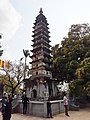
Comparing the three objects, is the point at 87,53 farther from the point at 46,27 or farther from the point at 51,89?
the point at 46,27

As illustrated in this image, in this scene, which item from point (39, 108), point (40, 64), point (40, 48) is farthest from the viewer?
point (40, 48)

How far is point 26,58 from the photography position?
43750 mm

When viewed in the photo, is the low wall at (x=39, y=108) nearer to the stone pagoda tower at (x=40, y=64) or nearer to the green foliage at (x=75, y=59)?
the green foliage at (x=75, y=59)

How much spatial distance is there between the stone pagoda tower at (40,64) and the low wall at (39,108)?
17750 millimetres

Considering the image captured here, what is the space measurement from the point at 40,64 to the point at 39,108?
935 inches

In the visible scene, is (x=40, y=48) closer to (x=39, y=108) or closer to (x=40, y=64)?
(x=40, y=64)

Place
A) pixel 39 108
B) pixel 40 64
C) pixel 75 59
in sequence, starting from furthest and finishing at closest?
1. pixel 40 64
2. pixel 75 59
3. pixel 39 108

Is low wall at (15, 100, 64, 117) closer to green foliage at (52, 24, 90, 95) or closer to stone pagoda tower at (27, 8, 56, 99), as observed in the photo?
green foliage at (52, 24, 90, 95)

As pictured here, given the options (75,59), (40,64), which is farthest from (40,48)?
(75,59)

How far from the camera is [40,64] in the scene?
124 feet

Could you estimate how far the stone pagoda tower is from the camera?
35.9 meters

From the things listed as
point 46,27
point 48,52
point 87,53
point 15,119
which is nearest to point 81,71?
point 87,53

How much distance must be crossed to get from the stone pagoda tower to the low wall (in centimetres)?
1775

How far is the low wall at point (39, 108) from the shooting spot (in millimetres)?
13883
